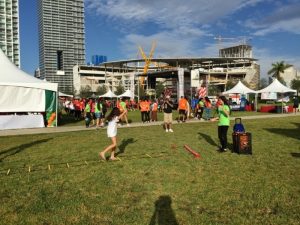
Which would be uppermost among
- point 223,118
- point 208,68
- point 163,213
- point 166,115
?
point 208,68

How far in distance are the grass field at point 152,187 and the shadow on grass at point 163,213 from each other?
0.05 feet

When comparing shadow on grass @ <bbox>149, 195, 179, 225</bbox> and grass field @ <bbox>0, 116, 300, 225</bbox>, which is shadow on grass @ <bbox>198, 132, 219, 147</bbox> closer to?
grass field @ <bbox>0, 116, 300, 225</bbox>

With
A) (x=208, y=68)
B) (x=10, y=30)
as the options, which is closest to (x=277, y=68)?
(x=208, y=68)

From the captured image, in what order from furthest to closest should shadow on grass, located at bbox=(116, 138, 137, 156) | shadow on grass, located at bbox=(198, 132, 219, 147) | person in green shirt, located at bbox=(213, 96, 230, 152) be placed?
shadow on grass, located at bbox=(198, 132, 219, 147) → shadow on grass, located at bbox=(116, 138, 137, 156) → person in green shirt, located at bbox=(213, 96, 230, 152)

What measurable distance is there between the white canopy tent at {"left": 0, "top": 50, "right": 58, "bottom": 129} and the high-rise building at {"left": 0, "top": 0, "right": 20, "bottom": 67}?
8670 cm

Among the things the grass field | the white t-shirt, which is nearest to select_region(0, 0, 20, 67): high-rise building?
the white t-shirt

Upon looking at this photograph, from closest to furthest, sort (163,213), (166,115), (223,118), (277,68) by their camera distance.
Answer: (163,213), (223,118), (166,115), (277,68)

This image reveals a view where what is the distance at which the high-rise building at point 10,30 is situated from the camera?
331ft

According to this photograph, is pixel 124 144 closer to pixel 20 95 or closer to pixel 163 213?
pixel 163 213

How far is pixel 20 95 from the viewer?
19.8m

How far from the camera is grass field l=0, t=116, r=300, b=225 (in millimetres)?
5102

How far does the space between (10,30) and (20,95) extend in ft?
305

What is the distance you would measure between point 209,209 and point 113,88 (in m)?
142

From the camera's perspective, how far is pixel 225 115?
1022cm
